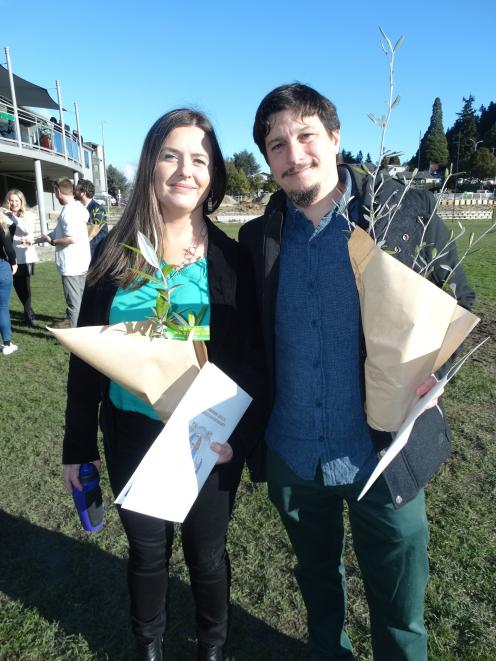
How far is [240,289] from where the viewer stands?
1.87m

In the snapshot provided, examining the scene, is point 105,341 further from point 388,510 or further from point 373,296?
point 388,510

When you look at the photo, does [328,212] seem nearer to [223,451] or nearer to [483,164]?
[223,451]

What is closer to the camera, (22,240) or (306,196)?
(306,196)

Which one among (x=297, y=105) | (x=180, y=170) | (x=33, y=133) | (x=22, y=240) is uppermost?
(x=33, y=133)

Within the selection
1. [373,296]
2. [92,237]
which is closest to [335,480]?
[373,296]

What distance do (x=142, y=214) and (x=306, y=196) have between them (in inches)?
24.8

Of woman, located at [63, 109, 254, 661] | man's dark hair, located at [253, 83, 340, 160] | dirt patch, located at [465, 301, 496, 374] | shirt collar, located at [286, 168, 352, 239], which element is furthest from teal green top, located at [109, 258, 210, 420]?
dirt patch, located at [465, 301, 496, 374]

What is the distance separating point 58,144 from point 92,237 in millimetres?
22970

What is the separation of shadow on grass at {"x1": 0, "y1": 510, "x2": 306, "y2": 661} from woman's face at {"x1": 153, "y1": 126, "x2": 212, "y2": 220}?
78.0 inches

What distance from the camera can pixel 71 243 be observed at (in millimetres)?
6559

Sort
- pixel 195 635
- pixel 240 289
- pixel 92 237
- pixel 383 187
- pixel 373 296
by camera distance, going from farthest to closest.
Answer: pixel 92 237 < pixel 195 635 < pixel 240 289 < pixel 383 187 < pixel 373 296

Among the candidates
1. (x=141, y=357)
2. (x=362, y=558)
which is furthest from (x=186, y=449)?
(x=362, y=558)

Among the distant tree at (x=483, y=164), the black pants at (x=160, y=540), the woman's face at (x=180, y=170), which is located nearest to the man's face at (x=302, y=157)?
the woman's face at (x=180, y=170)

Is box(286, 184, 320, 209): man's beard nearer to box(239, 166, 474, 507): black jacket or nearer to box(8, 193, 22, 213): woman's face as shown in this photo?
box(239, 166, 474, 507): black jacket
